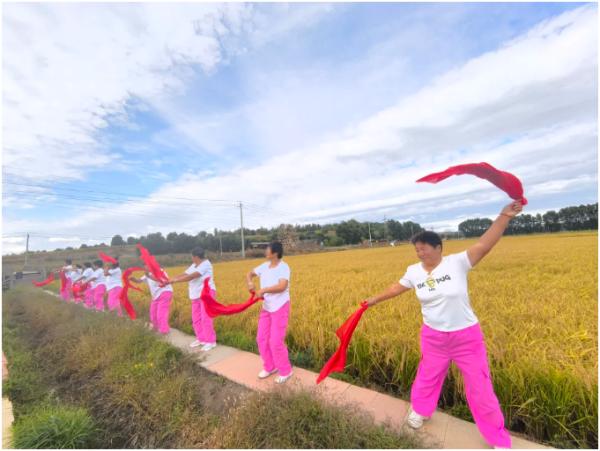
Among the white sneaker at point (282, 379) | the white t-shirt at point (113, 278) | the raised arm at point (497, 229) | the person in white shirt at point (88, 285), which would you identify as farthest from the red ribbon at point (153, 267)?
the person in white shirt at point (88, 285)

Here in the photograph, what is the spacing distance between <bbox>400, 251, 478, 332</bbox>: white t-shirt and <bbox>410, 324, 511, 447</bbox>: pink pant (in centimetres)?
7

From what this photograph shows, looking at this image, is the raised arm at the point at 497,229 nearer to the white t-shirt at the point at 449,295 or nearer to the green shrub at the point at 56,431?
the white t-shirt at the point at 449,295

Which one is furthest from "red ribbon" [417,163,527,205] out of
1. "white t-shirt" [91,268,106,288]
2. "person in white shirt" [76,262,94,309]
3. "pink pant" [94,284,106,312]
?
"person in white shirt" [76,262,94,309]

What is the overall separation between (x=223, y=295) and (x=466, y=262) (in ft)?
27.1

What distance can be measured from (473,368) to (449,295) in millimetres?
589

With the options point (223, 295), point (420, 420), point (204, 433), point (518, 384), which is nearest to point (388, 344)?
point (420, 420)

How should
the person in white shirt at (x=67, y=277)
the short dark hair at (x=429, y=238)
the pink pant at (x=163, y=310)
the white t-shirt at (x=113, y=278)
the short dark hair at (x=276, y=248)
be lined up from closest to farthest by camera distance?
the short dark hair at (x=429, y=238) → the short dark hair at (x=276, y=248) → the pink pant at (x=163, y=310) → the white t-shirt at (x=113, y=278) → the person in white shirt at (x=67, y=277)

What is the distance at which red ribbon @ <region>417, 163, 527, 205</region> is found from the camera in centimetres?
219

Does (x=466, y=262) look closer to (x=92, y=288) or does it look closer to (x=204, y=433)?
(x=204, y=433)

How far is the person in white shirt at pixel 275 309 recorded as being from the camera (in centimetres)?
372

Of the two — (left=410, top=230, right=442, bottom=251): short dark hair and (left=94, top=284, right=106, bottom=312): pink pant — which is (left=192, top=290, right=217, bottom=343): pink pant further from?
(left=94, top=284, right=106, bottom=312): pink pant

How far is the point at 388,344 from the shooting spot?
3.68m

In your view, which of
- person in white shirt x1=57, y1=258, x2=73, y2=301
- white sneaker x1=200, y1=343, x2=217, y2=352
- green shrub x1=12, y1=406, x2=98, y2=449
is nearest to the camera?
green shrub x1=12, y1=406, x2=98, y2=449

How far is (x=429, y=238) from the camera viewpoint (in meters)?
2.42
